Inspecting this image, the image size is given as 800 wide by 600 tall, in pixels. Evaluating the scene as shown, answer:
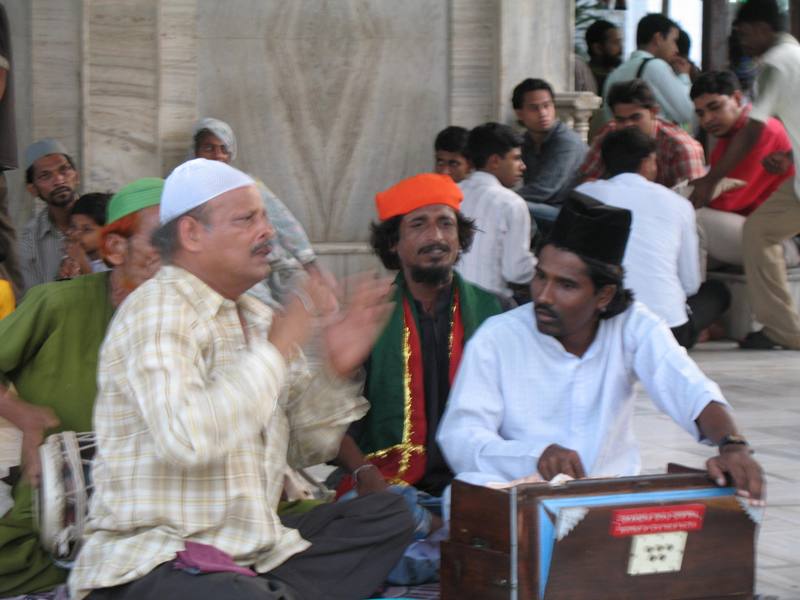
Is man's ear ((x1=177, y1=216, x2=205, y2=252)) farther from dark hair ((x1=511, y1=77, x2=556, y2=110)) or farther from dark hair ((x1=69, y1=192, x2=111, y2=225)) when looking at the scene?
dark hair ((x1=511, y1=77, x2=556, y2=110))

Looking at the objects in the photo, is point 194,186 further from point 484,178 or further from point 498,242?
point 484,178

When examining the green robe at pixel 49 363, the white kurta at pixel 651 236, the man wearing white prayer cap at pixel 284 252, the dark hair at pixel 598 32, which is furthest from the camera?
the dark hair at pixel 598 32

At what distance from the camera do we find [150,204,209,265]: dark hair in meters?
3.52

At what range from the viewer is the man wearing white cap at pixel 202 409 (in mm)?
3230

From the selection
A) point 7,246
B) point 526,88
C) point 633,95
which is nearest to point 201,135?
point 7,246

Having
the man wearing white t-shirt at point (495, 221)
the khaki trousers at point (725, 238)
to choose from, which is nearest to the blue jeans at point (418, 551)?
the man wearing white t-shirt at point (495, 221)

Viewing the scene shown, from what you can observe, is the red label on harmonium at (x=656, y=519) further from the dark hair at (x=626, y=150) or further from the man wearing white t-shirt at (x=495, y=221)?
the dark hair at (x=626, y=150)

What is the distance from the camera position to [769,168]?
949cm

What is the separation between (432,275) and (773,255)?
17.2ft

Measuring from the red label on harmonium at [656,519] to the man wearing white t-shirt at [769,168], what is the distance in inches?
242

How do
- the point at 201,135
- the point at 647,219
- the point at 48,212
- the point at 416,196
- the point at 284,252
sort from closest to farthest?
1. the point at 416,196
2. the point at 284,252
3. the point at 647,219
4. the point at 48,212
5. the point at 201,135

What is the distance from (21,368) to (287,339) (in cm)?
136

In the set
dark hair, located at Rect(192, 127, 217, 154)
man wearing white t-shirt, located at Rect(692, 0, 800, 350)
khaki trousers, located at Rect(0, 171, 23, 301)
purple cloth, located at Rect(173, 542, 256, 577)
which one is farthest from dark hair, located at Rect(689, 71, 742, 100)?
purple cloth, located at Rect(173, 542, 256, 577)

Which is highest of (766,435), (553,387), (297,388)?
(297,388)
